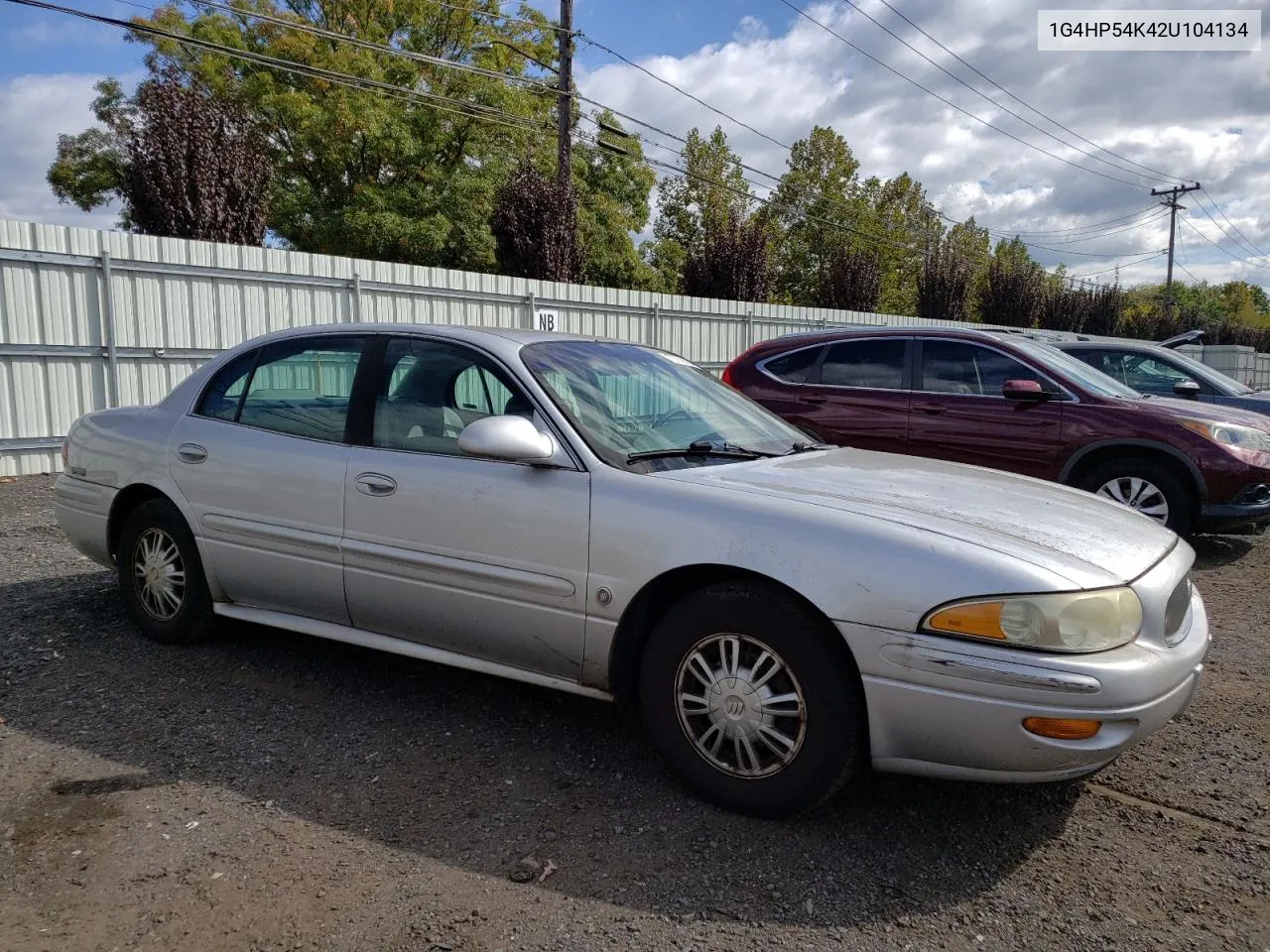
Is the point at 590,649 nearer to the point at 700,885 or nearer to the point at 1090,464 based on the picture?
the point at 700,885

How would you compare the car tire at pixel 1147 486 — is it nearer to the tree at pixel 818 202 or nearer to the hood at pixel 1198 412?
the hood at pixel 1198 412

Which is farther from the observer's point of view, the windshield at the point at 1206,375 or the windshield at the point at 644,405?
the windshield at the point at 1206,375

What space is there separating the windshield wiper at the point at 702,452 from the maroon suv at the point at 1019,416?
13.6 ft

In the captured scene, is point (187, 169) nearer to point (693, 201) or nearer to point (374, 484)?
point (374, 484)

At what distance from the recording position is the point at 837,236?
45.1m

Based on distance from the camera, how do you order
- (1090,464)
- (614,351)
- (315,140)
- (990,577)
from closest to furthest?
(990,577)
(614,351)
(1090,464)
(315,140)

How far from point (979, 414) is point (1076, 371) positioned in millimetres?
858

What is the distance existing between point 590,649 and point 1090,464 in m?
5.32

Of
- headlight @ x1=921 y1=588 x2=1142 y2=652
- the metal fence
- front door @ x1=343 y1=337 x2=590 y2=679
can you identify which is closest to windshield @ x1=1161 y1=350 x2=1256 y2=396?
the metal fence

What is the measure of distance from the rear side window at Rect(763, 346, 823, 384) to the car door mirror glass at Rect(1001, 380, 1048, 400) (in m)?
1.63

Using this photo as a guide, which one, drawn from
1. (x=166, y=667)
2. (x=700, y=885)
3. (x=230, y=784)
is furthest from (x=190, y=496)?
(x=700, y=885)

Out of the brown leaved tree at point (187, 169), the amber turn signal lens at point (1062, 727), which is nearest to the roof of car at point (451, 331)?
the amber turn signal lens at point (1062, 727)

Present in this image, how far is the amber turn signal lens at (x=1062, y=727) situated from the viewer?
8.23 ft

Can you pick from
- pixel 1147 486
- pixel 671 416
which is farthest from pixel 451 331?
pixel 1147 486
